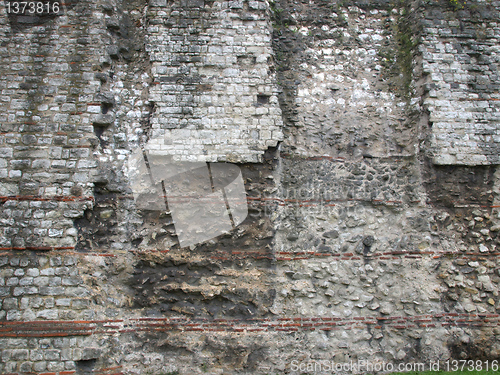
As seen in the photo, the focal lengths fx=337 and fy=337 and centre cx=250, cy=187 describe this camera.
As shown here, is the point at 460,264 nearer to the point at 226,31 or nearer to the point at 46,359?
the point at 226,31

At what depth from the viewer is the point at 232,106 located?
4.61 m

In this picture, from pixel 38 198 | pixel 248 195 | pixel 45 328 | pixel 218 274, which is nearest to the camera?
pixel 45 328

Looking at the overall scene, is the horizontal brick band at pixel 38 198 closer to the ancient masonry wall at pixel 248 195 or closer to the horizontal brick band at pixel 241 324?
the ancient masonry wall at pixel 248 195

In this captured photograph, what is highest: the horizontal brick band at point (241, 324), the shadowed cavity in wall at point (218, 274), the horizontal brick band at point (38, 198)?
the horizontal brick band at point (38, 198)

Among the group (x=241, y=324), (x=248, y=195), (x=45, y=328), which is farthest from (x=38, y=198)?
(x=241, y=324)

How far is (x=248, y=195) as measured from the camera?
14.8 ft

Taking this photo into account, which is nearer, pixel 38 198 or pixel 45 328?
pixel 45 328

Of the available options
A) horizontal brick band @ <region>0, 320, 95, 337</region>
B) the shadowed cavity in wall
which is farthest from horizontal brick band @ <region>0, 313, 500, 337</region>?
the shadowed cavity in wall

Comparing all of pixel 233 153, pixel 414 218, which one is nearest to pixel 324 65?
pixel 233 153

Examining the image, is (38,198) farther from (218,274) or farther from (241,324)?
(241,324)

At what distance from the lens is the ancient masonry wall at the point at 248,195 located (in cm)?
415

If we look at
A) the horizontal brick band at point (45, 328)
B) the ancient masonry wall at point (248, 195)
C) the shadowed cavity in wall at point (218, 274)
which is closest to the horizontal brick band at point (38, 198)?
the ancient masonry wall at point (248, 195)

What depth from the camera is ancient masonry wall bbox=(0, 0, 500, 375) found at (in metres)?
4.15

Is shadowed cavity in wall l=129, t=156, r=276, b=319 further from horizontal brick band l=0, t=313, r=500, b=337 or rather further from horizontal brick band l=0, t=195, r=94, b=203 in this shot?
horizontal brick band l=0, t=195, r=94, b=203
